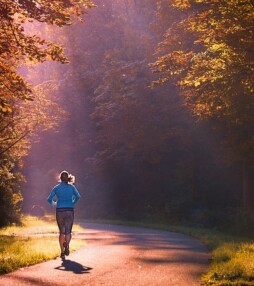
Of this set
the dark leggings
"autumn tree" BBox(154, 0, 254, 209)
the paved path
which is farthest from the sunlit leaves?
the dark leggings

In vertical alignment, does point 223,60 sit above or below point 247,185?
above

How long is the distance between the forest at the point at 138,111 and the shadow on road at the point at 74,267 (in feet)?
12.2

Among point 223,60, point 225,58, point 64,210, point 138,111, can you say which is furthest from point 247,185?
point 64,210

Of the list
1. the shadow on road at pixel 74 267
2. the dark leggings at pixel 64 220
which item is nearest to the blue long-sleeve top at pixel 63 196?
the dark leggings at pixel 64 220

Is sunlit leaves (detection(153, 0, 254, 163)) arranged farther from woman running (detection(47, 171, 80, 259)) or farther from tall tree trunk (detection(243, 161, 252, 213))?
tall tree trunk (detection(243, 161, 252, 213))

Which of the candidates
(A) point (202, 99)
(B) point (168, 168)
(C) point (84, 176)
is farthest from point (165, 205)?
(A) point (202, 99)

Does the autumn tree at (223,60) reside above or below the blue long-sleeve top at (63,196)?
above

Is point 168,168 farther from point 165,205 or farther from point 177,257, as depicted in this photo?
point 177,257

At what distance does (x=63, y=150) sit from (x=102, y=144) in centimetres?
721

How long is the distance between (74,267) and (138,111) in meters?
29.5

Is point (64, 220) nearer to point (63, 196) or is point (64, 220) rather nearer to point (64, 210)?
point (64, 210)

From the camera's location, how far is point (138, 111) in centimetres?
3994

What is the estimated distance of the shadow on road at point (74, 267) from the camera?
10312 millimetres

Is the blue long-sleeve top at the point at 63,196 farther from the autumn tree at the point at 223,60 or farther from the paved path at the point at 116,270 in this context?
the autumn tree at the point at 223,60
